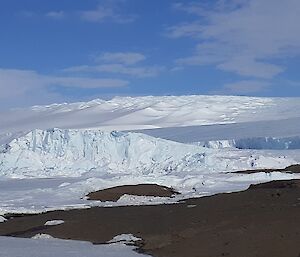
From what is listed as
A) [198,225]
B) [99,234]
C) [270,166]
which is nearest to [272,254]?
[198,225]

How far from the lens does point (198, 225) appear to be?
45.9 ft

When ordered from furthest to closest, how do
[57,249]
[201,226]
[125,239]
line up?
[201,226], [125,239], [57,249]

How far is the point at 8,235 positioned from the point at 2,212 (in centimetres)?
569

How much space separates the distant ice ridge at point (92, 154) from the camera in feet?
138

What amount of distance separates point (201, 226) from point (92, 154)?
104ft

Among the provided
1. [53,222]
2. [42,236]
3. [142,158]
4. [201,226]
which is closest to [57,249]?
[42,236]

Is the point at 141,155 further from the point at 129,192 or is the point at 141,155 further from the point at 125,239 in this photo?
the point at 125,239

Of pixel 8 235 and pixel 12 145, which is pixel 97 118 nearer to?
pixel 12 145

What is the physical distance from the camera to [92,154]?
44.8 m

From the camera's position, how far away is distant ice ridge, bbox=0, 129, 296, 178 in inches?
1656

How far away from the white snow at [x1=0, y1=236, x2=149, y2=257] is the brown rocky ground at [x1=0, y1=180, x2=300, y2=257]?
21.5 inches

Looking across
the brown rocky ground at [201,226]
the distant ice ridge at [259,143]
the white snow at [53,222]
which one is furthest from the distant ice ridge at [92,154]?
the white snow at [53,222]

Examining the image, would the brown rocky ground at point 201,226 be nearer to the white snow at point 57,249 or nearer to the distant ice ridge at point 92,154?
the white snow at point 57,249

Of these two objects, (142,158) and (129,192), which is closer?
(129,192)
